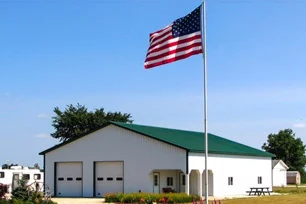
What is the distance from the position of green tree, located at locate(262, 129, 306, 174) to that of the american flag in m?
110

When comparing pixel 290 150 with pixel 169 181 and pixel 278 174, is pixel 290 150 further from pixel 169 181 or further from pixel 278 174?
pixel 169 181

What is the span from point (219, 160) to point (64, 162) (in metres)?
13.1

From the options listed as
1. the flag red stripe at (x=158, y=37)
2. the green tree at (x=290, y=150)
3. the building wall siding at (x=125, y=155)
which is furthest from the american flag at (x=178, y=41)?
the green tree at (x=290, y=150)

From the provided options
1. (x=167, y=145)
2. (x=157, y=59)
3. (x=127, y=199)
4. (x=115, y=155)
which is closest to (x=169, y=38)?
(x=157, y=59)

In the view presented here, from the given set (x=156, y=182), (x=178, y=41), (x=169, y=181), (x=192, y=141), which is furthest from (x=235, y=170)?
(x=178, y=41)

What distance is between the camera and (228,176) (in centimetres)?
4988

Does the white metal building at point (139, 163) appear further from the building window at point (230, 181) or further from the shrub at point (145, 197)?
the shrub at point (145, 197)

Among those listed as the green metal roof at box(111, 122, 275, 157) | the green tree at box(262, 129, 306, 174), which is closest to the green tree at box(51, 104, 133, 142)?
the green metal roof at box(111, 122, 275, 157)

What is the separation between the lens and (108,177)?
4709cm

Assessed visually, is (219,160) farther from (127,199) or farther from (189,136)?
(127,199)

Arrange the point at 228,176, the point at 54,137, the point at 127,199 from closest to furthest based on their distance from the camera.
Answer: the point at 127,199
the point at 228,176
the point at 54,137

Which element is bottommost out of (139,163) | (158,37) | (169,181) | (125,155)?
(169,181)

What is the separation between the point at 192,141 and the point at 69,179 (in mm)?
10923

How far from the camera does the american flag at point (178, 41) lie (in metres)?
20.7
